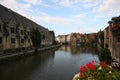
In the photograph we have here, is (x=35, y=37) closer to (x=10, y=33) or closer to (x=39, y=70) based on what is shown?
(x=10, y=33)

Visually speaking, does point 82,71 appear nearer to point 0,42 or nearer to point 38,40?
point 0,42

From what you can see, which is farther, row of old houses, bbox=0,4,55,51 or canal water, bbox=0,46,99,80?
row of old houses, bbox=0,4,55,51

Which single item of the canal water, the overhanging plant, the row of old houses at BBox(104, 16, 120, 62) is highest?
the row of old houses at BBox(104, 16, 120, 62)

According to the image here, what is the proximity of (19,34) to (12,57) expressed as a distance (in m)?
13.0

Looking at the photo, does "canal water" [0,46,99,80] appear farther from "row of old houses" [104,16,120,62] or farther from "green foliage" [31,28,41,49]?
"green foliage" [31,28,41,49]

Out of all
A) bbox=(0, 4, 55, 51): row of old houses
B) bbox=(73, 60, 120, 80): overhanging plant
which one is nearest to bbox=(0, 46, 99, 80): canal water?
bbox=(0, 4, 55, 51): row of old houses

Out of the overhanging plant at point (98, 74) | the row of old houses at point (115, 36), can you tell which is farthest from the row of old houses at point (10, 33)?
the overhanging plant at point (98, 74)

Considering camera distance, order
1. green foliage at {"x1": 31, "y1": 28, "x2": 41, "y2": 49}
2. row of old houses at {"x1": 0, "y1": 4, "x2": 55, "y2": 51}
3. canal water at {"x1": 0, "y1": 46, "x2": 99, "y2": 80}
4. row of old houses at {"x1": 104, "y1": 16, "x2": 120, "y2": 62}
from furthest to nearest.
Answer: green foliage at {"x1": 31, "y1": 28, "x2": 41, "y2": 49} < row of old houses at {"x1": 0, "y1": 4, "x2": 55, "y2": 51} < row of old houses at {"x1": 104, "y1": 16, "x2": 120, "y2": 62} < canal water at {"x1": 0, "y1": 46, "x2": 99, "y2": 80}

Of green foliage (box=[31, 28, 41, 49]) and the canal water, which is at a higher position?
green foliage (box=[31, 28, 41, 49])

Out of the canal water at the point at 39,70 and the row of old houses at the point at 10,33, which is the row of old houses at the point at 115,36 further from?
the row of old houses at the point at 10,33

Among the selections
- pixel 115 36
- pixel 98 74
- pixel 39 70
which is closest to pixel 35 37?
pixel 39 70

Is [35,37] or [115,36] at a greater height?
[35,37]

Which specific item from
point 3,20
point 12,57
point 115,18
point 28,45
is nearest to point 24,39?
point 28,45

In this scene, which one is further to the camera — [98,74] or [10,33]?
[10,33]
